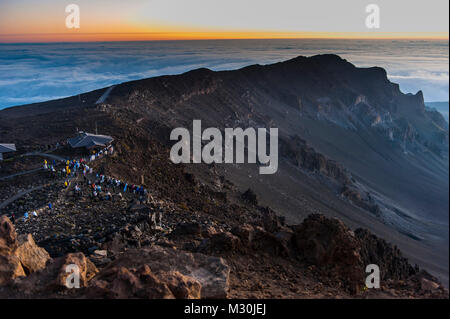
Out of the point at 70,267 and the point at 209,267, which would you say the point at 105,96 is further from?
the point at 209,267

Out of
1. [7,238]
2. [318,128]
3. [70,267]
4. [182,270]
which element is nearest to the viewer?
[70,267]

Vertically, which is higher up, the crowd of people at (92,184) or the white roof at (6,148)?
the white roof at (6,148)

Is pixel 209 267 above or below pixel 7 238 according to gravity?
below

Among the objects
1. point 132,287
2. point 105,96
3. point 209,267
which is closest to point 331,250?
point 209,267

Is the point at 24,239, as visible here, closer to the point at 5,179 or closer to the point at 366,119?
the point at 5,179

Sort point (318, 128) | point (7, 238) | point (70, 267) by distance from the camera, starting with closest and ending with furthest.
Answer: point (70, 267) → point (7, 238) → point (318, 128)

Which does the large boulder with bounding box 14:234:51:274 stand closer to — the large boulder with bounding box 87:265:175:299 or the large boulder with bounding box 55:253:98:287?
the large boulder with bounding box 55:253:98:287

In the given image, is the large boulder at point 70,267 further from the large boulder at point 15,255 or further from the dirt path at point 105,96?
the dirt path at point 105,96

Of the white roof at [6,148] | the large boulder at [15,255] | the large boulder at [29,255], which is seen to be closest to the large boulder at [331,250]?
the large boulder at [29,255]

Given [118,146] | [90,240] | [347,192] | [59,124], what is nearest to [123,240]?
[90,240]

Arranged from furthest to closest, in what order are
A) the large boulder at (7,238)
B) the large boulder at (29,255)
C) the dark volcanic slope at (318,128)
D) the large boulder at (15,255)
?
the dark volcanic slope at (318,128) → the large boulder at (29,255) → the large boulder at (7,238) → the large boulder at (15,255)
